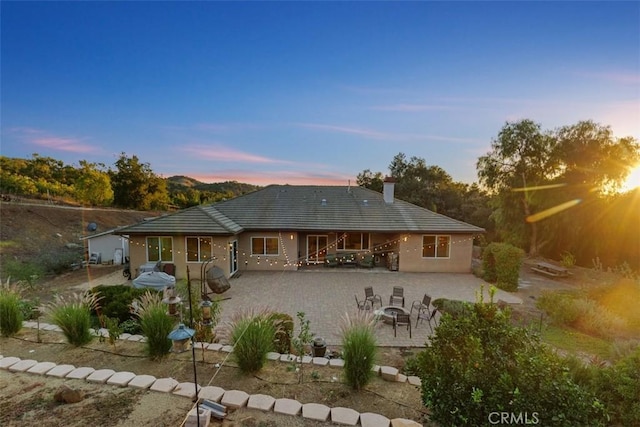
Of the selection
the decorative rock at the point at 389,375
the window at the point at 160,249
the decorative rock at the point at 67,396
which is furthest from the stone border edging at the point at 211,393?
the window at the point at 160,249

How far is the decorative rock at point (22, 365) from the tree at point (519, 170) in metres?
23.8

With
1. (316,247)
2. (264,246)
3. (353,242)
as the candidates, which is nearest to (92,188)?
(264,246)

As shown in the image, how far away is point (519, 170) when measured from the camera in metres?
20.5

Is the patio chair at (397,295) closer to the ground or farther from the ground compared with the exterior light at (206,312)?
closer to the ground

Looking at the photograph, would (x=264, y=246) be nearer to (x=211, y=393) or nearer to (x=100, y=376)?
(x=100, y=376)

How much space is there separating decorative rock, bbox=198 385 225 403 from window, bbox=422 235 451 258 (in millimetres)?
13529

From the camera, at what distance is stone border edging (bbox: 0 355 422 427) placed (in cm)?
385

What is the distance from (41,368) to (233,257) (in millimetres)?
10193

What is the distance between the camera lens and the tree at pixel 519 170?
65.6 ft

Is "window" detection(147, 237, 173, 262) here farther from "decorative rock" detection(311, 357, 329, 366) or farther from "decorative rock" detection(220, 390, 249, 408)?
"decorative rock" detection(220, 390, 249, 408)

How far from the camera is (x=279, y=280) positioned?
554 inches

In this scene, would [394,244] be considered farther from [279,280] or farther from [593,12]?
[593,12]

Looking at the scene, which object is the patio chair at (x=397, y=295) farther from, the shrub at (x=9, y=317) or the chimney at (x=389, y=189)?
the shrub at (x=9, y=317)

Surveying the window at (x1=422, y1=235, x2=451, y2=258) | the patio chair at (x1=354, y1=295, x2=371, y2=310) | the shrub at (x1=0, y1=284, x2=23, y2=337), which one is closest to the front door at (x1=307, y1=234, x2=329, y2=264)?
the window at (x1=422, y1=235, x2=451, y2=258)
